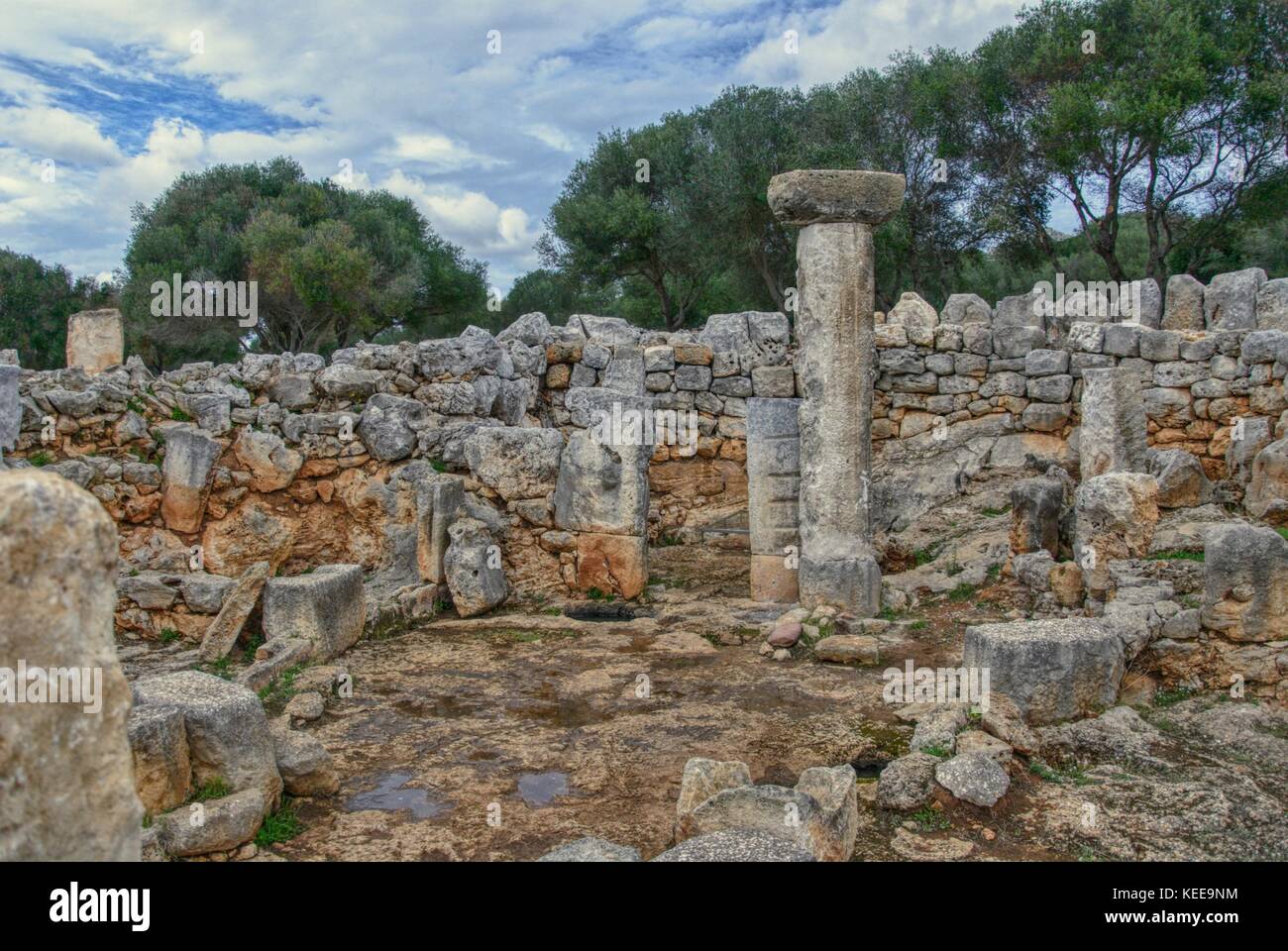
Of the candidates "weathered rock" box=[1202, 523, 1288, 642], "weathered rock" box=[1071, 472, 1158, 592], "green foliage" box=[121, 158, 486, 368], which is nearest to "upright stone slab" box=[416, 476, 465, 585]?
"weathered rock" box=[1071, 472, 1158, 592]

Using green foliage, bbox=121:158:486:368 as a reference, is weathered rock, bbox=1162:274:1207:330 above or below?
below

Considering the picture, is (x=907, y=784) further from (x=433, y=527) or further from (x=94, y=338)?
(x=94, y=338)

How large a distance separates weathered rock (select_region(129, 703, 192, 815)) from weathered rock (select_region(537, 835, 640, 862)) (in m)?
1.73

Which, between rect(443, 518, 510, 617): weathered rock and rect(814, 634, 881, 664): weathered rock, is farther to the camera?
rect(443, 518, 510, 617): weathered rock

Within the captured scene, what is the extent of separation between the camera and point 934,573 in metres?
9.23

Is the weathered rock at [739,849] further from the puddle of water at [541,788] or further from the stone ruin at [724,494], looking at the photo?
the puddle of water at [541,788]

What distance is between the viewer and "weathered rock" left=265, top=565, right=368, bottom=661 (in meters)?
7.17

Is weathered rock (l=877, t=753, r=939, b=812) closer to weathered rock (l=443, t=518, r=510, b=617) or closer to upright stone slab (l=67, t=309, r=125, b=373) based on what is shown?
weathered rock (l=443, t=518, r=510, b=617)

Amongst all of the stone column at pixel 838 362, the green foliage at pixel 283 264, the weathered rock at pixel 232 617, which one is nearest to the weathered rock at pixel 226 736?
the weathered rock at pixel 232 617

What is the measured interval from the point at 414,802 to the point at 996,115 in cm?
1843

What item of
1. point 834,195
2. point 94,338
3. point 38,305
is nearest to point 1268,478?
point 834,195

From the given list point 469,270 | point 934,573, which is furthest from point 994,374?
point 469,270
